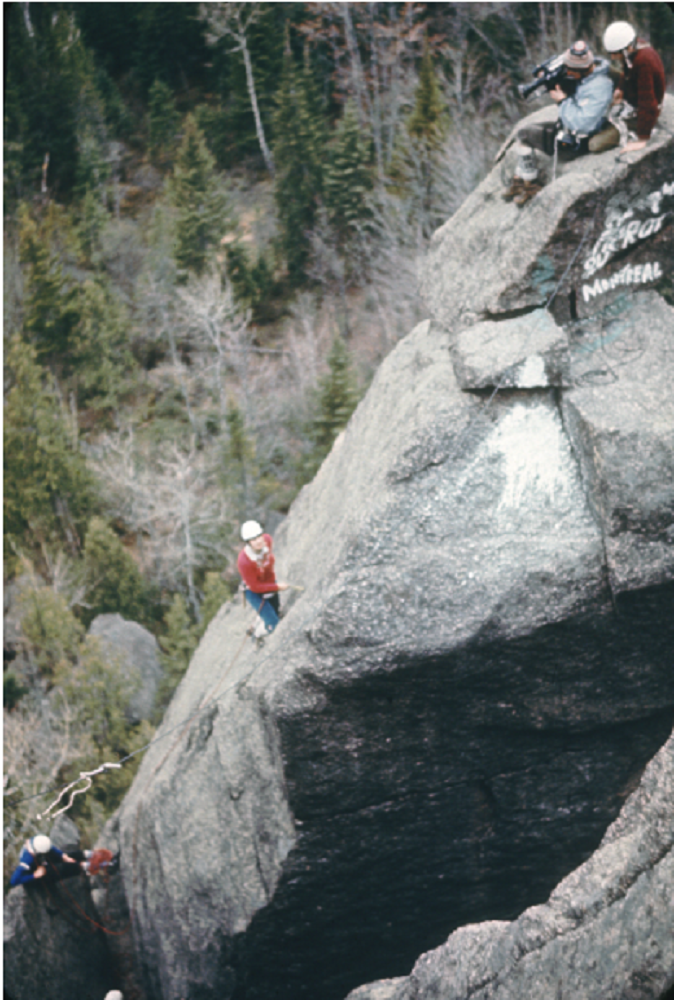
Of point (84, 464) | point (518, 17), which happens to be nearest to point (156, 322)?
point (84, 464)

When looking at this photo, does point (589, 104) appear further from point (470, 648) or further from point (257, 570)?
point (257, 570)

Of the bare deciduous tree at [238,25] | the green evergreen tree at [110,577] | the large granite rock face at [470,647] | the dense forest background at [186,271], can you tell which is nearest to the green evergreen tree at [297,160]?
the dense forest background at [186,271]

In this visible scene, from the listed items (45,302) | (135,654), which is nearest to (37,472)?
(135,654)

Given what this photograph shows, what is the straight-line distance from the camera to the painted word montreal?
7332 millimetres

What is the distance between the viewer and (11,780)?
19.8 metres

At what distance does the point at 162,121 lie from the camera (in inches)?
1496

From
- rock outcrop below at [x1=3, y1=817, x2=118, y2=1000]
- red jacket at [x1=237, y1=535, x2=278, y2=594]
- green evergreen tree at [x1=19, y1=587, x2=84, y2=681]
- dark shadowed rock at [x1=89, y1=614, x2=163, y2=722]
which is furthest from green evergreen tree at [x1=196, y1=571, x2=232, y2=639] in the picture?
red jacket at [x1=237, y1=535, x2=278, y2=594]

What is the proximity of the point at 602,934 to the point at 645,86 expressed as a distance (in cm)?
647

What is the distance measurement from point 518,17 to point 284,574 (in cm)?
2588

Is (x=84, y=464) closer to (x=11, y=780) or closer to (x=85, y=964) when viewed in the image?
(x=11, y=780)

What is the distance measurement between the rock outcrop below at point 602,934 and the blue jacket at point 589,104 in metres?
5.61

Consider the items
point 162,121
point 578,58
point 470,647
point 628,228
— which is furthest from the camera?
point 162,121

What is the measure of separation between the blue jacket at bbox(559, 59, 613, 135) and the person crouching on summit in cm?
484

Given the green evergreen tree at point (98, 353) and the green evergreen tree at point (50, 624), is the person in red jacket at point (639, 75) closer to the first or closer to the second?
the green evergreen tree at point (50, 624)
